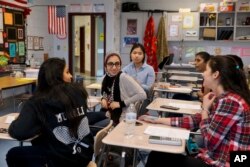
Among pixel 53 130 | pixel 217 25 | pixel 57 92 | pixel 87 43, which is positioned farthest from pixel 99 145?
pixel 87 43

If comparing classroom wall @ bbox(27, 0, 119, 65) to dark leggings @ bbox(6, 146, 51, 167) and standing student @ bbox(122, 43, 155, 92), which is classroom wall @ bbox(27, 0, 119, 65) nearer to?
standing student @ bbox(122, 43, 155, 92)

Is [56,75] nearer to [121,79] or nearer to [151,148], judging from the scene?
[151,148]

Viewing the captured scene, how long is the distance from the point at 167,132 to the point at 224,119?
52cm

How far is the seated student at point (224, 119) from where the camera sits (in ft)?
5.84

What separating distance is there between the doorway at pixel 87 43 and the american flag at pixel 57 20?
25.2 inches

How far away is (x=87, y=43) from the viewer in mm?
11828

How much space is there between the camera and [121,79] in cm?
312

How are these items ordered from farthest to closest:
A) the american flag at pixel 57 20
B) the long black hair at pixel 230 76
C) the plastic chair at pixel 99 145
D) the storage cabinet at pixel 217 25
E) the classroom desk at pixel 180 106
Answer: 1. the storage cabinet at pixel 217 25
2. the american flag at pixel 57 20
3. the classroom desk at pixel 180 106
4. the plastic chair at pixel 99 145
5. the long black hair at pixel 230 76

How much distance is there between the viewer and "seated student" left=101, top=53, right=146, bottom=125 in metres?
3.10

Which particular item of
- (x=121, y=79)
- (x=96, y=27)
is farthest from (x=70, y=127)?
(x=96, y=27)

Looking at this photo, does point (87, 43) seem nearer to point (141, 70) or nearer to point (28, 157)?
point (141, 70)

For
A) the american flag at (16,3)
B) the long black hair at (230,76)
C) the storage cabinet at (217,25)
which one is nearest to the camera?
the long black hair at (230,76)

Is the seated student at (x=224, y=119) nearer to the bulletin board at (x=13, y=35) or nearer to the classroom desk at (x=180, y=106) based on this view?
the classroom desk at (x=180, y=106)

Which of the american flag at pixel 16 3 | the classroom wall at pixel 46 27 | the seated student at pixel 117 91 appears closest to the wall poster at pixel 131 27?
the classroom wall at pixel 46 27
